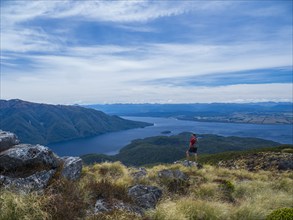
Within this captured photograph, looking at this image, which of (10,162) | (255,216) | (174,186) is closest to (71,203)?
(10,162)

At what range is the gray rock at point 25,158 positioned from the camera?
467 inches

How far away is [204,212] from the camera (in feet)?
32.9

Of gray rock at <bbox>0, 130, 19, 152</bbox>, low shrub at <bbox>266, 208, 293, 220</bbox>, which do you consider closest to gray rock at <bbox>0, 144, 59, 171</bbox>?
gray rock at <bbox>0, 130, 19, 152</bbox>

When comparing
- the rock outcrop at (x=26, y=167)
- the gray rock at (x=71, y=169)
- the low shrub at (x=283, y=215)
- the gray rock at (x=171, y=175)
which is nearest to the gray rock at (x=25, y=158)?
the rock outcrop at (x=26, y=167)

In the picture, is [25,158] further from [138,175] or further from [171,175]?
[171,175]

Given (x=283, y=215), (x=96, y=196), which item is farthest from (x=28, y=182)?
(x=283, y=215)

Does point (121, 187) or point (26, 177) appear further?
point (121, 187)

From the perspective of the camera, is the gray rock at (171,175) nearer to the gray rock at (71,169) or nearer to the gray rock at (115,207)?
Result: the gray rock at (71,169)

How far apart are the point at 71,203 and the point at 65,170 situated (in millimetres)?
4581

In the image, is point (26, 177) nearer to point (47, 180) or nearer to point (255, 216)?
point (47, 180)

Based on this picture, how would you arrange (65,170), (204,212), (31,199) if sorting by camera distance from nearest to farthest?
(31,199) → (204,212) → (65,170)

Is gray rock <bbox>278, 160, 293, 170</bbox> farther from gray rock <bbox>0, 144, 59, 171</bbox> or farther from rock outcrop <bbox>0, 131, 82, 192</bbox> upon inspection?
gray rock <bbox>0, 144, 59, 171</bbox>

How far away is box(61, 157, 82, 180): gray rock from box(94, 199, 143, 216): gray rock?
3.44 m

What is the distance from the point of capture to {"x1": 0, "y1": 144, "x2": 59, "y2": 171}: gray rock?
38.9 ft
